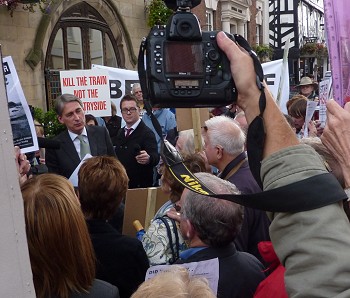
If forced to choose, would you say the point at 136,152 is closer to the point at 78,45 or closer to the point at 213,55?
the point at 213,55

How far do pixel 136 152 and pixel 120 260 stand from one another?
292cm

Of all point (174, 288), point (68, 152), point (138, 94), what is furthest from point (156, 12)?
point (174, 288)

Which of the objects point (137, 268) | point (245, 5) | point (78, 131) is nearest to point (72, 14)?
point (78, 131)

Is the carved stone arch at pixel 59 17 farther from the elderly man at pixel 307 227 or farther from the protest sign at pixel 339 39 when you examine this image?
the elderly man at pixel 307 227

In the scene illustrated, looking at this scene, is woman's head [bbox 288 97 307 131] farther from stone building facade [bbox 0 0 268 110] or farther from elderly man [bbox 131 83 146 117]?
stone building facade [bbox 0 0 268 110]

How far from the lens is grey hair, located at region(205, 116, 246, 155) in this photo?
3.35 meters

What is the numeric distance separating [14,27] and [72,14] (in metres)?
1.90

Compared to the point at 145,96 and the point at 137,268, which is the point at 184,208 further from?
the point at 145,96

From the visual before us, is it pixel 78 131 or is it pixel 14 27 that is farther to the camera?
pixel 14 27

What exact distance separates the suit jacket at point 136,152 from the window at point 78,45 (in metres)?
5.08

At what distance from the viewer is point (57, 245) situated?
1.85 metres

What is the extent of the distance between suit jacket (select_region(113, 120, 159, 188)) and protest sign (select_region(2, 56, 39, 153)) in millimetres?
2056

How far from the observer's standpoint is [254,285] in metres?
2.10

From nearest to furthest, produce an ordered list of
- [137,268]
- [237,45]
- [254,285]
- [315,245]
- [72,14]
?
1. [315,245]
2. [237,45]
3. [254,285]
4. [137,268]
5. [72,14]
